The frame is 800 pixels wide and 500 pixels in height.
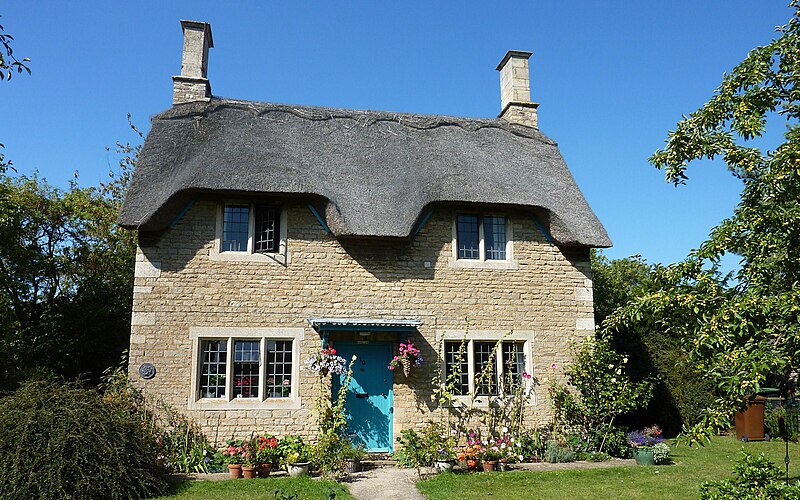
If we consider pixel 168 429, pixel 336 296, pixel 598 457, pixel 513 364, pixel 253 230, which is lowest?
pixel 598 457

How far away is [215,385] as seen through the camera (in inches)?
434

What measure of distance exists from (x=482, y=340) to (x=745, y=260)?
6.03 metres

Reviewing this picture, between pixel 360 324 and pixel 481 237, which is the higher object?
pixel 481 237

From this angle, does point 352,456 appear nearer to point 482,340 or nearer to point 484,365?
point 484,365

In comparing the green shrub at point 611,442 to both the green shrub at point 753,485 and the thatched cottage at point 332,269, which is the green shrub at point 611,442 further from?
the green shrub at point 753,485

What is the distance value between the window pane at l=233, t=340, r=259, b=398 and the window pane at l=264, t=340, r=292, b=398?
0.73 feet

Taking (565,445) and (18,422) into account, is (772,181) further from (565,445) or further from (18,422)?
(18,422)

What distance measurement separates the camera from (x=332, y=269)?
460 inches

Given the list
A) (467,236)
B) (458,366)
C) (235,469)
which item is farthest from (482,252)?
(235,469)

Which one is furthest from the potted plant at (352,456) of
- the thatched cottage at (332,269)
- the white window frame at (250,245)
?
the white window frame at (250,245)

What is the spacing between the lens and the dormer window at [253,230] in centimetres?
1153

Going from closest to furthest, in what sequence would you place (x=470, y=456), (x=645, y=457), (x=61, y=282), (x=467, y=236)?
1. (x=470, y=456)
2. (x=645, y=457)
3. (x=467, y=236)
4. (x=61, y=282)

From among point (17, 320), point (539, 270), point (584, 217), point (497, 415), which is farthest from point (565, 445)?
point (17, 320)

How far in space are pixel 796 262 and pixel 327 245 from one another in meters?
7.60
